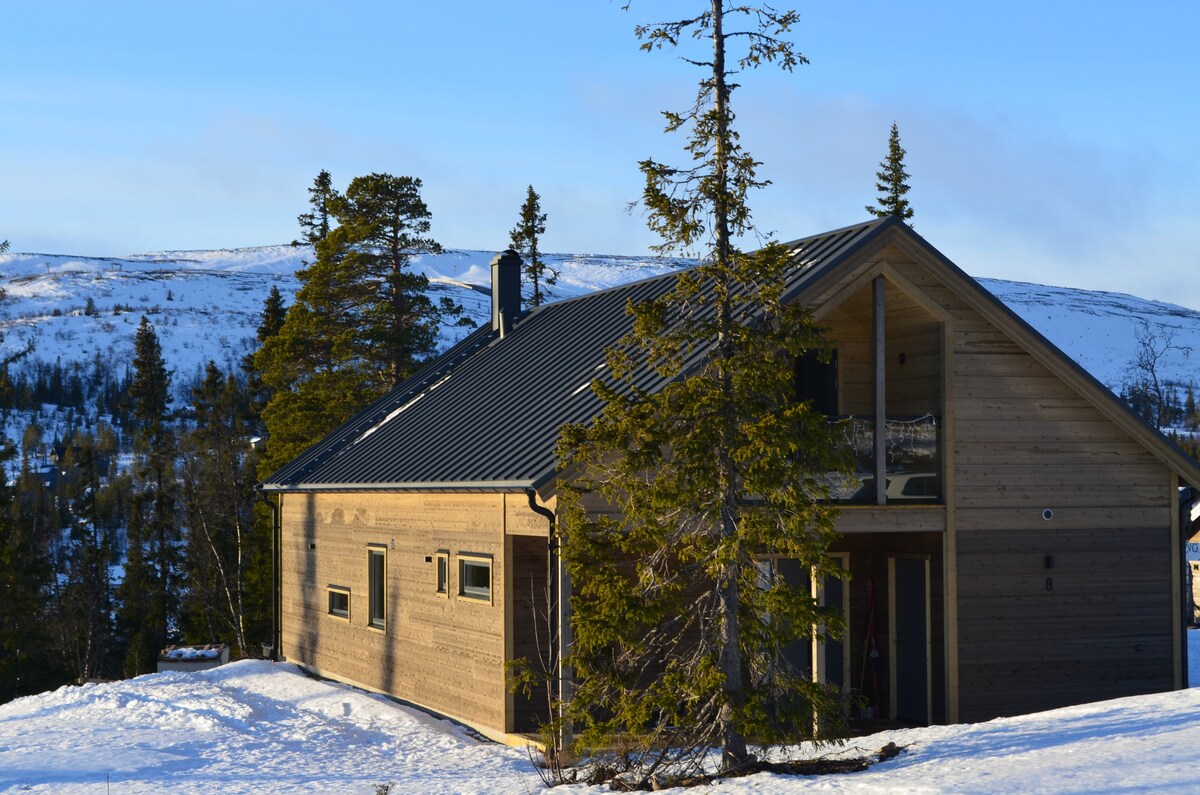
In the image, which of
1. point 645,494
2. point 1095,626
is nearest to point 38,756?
point 645,494

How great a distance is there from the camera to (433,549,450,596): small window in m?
16.5

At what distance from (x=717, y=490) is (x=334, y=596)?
11.6 m

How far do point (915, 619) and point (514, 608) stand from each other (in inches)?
202

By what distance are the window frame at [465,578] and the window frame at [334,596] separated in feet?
15.4

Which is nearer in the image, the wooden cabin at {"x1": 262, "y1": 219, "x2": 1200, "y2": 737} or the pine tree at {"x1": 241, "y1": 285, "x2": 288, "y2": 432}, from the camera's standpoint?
the wooden cabin at {"x1": 262, "y1": 219, "x2": 1200, "y2": 737}

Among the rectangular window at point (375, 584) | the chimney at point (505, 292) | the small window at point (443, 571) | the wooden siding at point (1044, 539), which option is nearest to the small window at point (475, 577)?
the small window at point (443, 571)

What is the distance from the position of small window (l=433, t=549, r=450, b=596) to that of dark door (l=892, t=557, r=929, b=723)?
5731 mm

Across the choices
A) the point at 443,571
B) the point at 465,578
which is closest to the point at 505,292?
the point at 443,571

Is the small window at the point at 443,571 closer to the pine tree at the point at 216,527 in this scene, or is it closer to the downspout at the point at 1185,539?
the downspout at the point at 1185,539

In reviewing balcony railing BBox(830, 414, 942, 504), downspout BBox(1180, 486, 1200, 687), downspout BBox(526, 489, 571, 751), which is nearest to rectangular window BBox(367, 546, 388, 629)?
downspout BBox(526, 489, 571, 751)

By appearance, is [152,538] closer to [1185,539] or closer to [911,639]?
[911,639]

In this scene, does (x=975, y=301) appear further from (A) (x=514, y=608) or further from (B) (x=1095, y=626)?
(A) (x=514, y=608)

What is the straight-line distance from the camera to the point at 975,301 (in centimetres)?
1523

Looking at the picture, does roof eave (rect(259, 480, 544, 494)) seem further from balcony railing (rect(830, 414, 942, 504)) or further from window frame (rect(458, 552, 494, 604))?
balcony railing (rect(830, 414, 942, 504))
